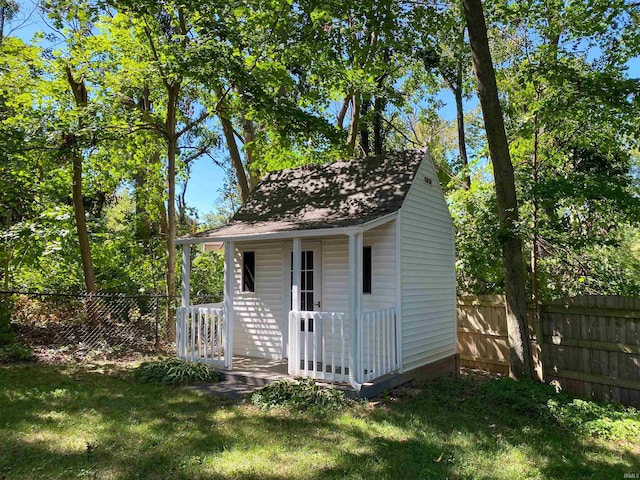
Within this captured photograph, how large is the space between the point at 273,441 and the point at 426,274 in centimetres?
460

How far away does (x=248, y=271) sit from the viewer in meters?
9.02

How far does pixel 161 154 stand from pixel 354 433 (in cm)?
1445

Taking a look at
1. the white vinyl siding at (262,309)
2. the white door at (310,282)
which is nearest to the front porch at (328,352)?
the white door at (310,282)

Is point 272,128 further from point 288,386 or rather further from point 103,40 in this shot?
point 288,386

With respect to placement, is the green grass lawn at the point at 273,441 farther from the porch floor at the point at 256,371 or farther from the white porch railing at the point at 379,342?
the porch floor at the point at 256,371

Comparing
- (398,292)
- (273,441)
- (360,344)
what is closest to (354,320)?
(360,344)

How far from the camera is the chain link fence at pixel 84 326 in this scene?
9.37 meters

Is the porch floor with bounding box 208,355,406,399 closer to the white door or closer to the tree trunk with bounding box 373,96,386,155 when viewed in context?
the white door

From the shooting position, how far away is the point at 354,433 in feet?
16.4

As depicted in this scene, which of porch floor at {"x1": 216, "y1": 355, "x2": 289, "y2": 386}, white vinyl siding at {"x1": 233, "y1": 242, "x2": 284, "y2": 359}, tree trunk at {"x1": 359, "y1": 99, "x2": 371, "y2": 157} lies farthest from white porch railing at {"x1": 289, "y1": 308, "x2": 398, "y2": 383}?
tree trunk at {"x1": 359, "y1": 99, "x2": 371, "y2": 157}

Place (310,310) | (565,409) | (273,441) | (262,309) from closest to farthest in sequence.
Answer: (273,441), (565,409), (310,310), (262,309)

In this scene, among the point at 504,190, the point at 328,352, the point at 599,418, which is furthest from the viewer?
the point at 328,352

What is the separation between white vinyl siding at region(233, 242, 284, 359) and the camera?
848cm

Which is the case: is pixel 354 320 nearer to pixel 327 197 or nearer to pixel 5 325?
pixel 327 197
